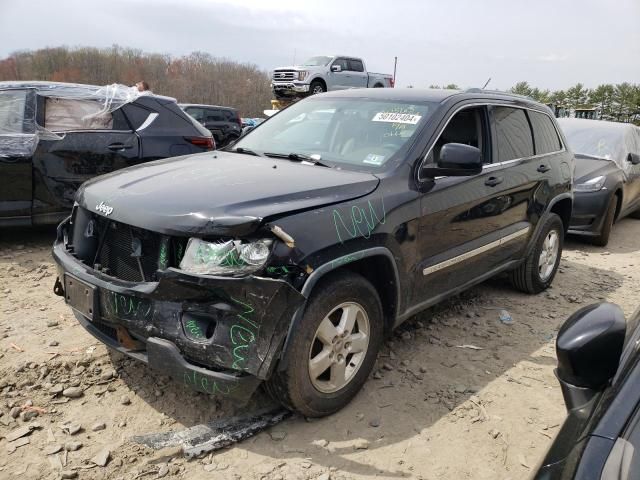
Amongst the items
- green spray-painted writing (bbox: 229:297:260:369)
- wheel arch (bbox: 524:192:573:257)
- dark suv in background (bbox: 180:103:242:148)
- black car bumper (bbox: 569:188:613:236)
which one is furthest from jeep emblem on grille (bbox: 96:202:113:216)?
dark suv in background (bbox: 180:103:242:148)

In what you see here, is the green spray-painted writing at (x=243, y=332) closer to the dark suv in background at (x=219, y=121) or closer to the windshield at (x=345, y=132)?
the windshield at (x=345, y=132)

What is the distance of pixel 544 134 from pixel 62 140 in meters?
4.79

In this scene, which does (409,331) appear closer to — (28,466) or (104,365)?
(104,365)

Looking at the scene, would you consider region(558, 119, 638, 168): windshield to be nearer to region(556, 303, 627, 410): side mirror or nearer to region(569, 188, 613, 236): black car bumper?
region(569, 188, 613, 236): black car bumper

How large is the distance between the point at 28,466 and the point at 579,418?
2.37 meters

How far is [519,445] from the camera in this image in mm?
2850

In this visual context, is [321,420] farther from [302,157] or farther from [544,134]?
[544,134]

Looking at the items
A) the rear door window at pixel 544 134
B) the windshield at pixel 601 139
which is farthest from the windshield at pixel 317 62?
the rear door window at pixel 544 134

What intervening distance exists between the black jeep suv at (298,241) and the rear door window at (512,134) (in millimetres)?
46

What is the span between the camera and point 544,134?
502 centimetres

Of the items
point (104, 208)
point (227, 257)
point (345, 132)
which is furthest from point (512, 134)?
point (104, 208)

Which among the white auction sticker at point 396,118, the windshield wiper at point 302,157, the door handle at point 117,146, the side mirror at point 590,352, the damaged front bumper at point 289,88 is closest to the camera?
the side mirror at point 590,352

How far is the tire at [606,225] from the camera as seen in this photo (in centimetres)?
727

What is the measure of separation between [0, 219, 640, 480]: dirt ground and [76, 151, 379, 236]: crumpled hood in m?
1.08
